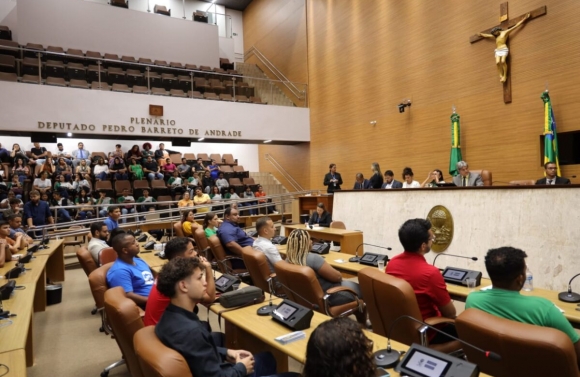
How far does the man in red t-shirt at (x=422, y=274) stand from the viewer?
8.36 feet

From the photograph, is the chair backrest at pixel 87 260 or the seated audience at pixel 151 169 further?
the seated audience at pixel 151 169

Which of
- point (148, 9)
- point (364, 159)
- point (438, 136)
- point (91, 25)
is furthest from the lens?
point (148, 9)

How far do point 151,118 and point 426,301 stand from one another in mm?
9669

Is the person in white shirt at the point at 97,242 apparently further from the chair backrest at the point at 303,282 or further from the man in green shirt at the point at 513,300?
the man in green shirt at the point at 513,300

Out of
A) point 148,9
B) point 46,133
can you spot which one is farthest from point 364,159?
point 148,9

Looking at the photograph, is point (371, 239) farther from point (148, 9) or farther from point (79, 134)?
point (148, 9)

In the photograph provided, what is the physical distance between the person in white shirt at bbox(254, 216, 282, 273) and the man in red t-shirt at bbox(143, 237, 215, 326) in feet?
3.23

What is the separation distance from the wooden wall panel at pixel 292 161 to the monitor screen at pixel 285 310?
32.9 ft

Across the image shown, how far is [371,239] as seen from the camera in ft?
21.4

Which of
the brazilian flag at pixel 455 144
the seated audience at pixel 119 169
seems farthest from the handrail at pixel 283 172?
the brazilian flag at pixel 455 144

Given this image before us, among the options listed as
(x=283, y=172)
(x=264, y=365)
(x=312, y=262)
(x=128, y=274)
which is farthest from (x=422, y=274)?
(x=283, y=172)

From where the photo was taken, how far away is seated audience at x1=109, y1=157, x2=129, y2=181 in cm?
1050

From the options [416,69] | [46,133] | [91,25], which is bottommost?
[46,133]

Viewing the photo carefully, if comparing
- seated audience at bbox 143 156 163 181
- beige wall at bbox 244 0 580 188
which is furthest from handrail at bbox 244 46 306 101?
seated audience at bbox 143 156 163 181
